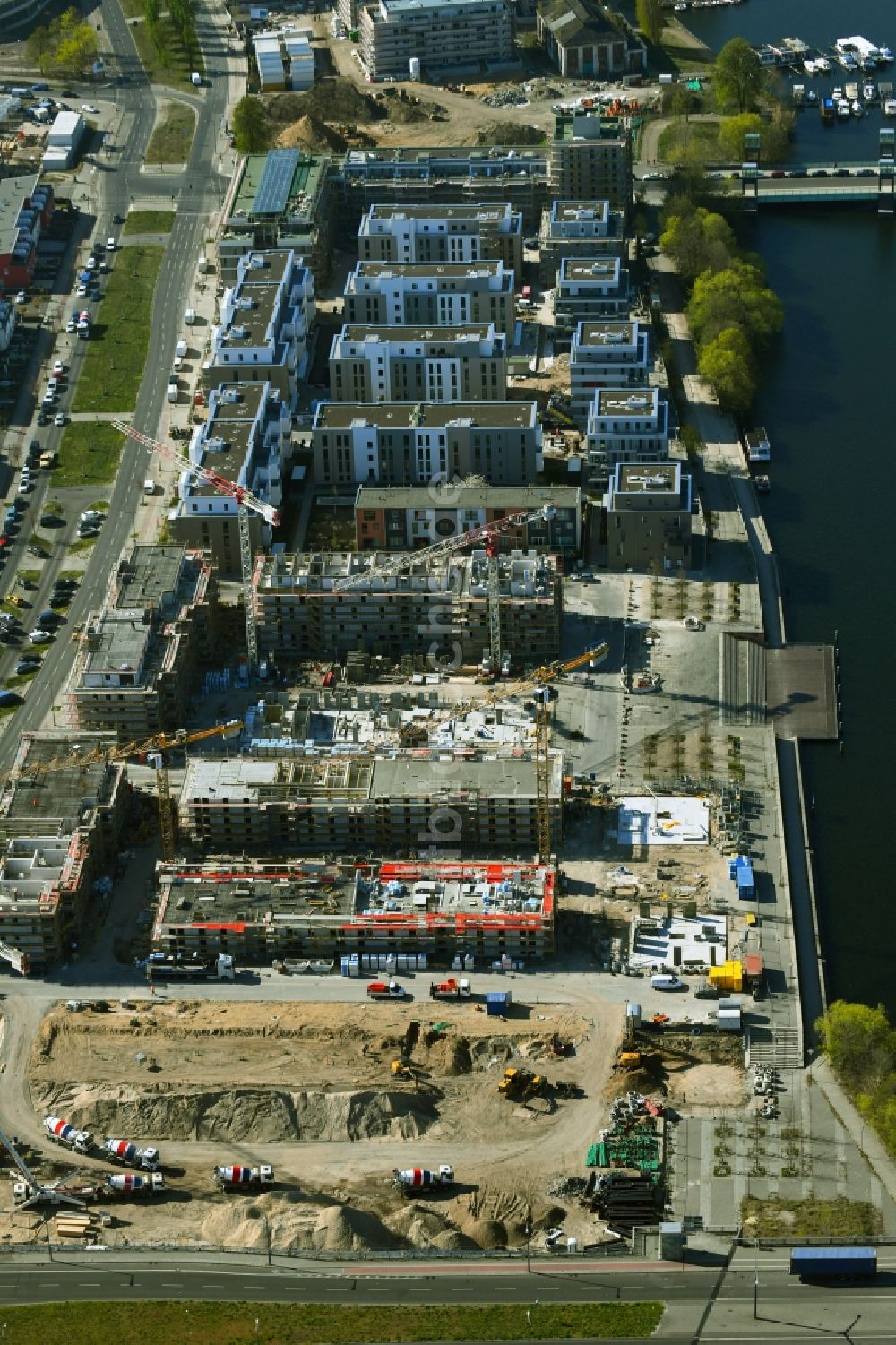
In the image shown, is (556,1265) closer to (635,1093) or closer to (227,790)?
(635,1093)

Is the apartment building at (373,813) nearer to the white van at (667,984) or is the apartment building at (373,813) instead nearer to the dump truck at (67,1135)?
the white van at (667,984)

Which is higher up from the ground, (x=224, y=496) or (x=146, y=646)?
(x=224, y=496)

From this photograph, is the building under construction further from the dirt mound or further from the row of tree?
the row of tree

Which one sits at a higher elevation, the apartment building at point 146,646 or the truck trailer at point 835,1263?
the apartment building at point 146,646

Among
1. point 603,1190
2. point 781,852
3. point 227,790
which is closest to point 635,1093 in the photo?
point 603,1190

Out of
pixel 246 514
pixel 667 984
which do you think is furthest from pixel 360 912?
pixel 246 514

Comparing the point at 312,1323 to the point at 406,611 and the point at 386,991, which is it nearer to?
the point at 386,991

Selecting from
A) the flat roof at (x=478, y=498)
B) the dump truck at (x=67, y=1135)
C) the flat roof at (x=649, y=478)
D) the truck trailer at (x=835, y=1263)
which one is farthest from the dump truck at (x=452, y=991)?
the flat roof at (x=649, y=478)
